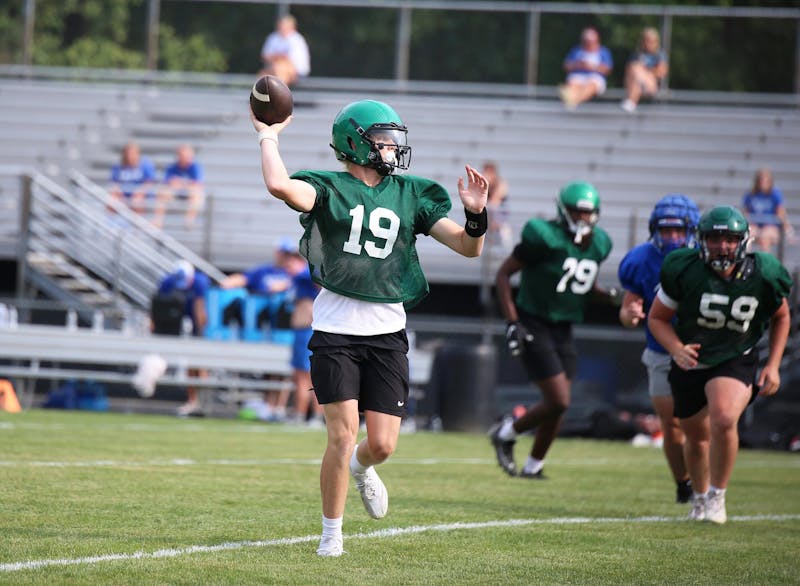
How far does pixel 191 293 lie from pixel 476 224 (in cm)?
1022

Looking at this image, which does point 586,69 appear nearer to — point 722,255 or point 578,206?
point 578,206

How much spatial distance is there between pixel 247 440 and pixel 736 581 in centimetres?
646

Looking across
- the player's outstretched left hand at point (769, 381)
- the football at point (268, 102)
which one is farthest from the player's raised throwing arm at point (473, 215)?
the player's outstretched left hand at point (769, 381)

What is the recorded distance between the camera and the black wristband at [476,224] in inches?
208

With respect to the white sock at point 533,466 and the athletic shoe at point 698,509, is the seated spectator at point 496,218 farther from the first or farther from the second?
the athletic shoe at point 698,509

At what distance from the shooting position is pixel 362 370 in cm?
546

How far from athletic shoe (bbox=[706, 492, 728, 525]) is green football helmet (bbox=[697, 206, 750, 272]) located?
1.19 m

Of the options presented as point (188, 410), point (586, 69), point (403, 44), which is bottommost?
point (188, 410)

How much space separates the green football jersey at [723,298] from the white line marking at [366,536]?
98 centimetres

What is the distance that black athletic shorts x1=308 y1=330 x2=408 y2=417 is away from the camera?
5316 mm

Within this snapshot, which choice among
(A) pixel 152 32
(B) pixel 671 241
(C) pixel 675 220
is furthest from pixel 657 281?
(A) pixel 152 32

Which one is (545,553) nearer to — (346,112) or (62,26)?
(346,112)

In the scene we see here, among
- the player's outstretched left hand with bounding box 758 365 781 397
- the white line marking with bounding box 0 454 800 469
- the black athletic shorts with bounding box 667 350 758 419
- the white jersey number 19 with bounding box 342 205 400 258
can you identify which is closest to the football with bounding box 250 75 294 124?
the white jersey number 19 with bounding box 342 205 400 258

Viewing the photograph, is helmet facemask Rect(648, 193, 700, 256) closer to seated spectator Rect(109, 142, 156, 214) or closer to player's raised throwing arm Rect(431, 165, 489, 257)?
player's raised throwing arm Rect(431, 165, 489, 257)
